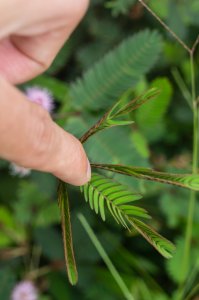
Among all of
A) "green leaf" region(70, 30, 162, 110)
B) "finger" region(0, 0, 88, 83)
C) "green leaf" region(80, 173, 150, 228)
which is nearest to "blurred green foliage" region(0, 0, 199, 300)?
"green leaf" region(70, 30, 162, 110)

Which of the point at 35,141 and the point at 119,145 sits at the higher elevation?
the point at 35,141

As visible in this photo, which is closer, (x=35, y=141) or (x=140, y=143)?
(x=35, y=141)

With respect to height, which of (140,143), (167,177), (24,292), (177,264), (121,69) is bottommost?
(177,264)

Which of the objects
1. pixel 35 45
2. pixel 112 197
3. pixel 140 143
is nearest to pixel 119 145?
pixel 140 143

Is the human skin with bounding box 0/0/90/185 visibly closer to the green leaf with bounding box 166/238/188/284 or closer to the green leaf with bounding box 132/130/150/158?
the green leaf with bounding box 132/130/150/158

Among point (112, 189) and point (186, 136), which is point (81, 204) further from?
point (112, 189)

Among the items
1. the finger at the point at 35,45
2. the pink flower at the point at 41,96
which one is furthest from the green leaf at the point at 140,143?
the finger at the point at 35,45

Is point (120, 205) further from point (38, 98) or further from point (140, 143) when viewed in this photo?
point (38, 98)
